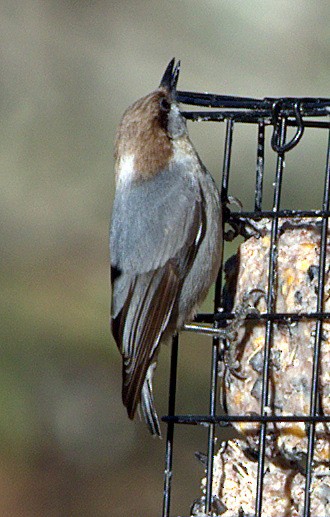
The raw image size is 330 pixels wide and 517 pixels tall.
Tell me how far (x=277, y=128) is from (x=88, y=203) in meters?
2.29

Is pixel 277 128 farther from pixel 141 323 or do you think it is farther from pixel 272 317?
pixel 141 323

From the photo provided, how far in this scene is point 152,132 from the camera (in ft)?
16.7

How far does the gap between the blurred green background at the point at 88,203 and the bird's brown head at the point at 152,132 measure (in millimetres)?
1214

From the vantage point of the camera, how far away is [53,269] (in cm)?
653

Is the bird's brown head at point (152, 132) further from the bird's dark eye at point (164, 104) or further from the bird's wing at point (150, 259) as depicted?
Result: the bird's wing at point (150, 259)

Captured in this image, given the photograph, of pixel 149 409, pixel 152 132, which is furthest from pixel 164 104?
pixel 149 409

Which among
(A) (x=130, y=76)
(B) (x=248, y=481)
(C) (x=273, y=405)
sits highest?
(A) (x=130, y=76)

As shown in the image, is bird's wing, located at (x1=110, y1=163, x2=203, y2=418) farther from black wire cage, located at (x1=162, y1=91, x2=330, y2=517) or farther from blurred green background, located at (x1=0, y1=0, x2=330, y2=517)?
blurred green background, located at (x1=0, y1=0, x2=330, y2=517)

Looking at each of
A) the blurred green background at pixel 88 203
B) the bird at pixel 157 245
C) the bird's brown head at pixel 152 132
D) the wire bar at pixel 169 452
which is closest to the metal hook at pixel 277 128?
the bird at pixel 157 245

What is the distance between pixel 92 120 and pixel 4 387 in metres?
1.49

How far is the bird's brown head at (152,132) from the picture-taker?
507 cm

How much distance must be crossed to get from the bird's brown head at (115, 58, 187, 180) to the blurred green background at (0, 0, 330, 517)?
1.21 meters

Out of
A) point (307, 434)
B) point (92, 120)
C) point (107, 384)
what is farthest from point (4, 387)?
point (307, 434)

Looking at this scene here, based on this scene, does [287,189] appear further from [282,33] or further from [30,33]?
[30,33]
